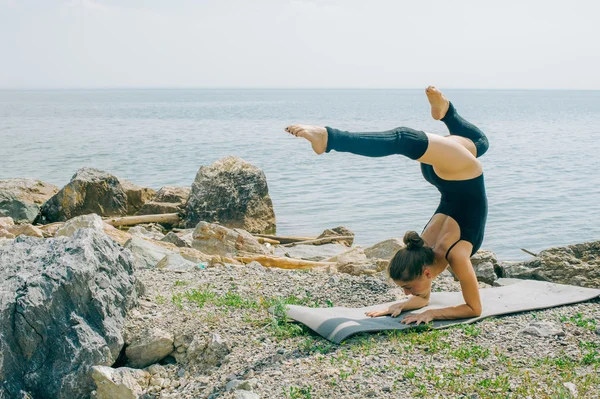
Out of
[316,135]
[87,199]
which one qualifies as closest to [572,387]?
[316,135]

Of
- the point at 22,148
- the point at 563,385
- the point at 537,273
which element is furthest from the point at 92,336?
the point at 22,148

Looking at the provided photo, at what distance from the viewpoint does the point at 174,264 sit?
9.13 m

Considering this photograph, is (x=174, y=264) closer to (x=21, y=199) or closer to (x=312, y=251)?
(x=312, y=251)

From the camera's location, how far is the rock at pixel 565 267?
31.5 feet

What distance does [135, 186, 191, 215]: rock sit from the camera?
1703 cm

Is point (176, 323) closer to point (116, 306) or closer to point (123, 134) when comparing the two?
Result: point (116, 306)

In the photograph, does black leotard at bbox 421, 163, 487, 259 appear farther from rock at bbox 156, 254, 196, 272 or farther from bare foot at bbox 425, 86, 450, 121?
rock at bbox 156, 254, 196, 272

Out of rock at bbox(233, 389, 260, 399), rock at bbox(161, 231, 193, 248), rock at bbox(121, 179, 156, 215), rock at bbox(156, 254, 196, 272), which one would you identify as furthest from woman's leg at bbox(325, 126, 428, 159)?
rock at bbox(121, 179, 156, 215)

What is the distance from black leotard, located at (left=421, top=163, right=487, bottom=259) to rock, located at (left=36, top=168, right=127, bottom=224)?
38.9ft

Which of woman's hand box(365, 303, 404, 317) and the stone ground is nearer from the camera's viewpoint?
the stone ground

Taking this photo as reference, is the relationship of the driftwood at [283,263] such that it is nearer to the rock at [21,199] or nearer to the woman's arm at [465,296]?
the woman's arm at [465,296]

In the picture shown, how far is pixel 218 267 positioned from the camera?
9.23m

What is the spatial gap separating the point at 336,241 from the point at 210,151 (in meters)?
22.9

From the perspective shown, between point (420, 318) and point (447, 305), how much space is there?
0.76 metres
